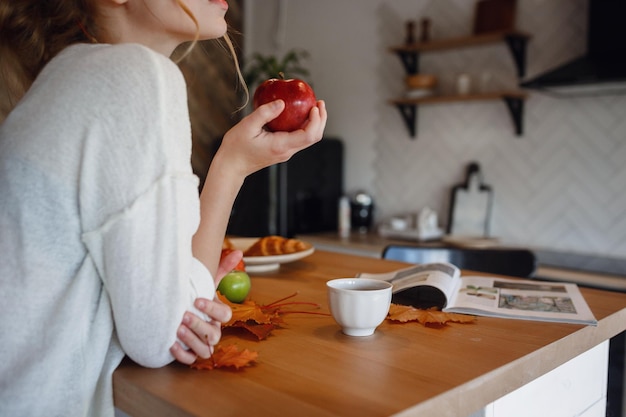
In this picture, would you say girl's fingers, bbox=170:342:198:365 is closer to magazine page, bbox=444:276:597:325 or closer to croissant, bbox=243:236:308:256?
magazine page, bbox=444:276:597:325

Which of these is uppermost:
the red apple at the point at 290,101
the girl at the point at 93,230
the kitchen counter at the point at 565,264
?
the red apple at the point at 290,101

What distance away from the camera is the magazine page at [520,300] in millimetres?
1061

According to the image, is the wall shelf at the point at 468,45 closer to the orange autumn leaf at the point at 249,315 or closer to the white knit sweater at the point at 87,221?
the orange autumn leaf at the point at 249,315

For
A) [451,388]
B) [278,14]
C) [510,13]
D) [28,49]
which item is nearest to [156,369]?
[451,388]

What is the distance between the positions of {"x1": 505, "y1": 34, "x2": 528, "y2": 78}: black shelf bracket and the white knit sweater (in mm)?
2497

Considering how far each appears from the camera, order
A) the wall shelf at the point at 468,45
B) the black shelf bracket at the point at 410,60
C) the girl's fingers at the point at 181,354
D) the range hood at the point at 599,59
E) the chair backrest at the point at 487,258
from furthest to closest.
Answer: the black shelf bracket at the point at 410,60
the wall shelf at the point at 468,45
the range hood at the point at 599,59
the chair backrest at the point at 487,258
the girl's fingers at the point at 181,354

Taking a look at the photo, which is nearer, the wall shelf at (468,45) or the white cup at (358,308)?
the white cup at (358,308)

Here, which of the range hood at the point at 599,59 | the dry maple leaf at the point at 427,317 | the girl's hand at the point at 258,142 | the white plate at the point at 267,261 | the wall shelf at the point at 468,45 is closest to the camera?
the girl's hand at the point at 258,142

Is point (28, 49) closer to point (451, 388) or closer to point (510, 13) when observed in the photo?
point (451, 388)

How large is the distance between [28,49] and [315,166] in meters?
2.68

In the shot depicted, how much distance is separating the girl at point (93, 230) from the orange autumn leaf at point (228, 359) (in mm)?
16

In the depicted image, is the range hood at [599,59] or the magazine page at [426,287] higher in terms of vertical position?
the range hood at [599,59]

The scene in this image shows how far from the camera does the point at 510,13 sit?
2891 mm

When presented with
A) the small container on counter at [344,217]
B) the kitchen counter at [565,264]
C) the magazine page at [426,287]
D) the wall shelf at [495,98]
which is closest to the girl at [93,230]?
the magazine page at [426,287]
